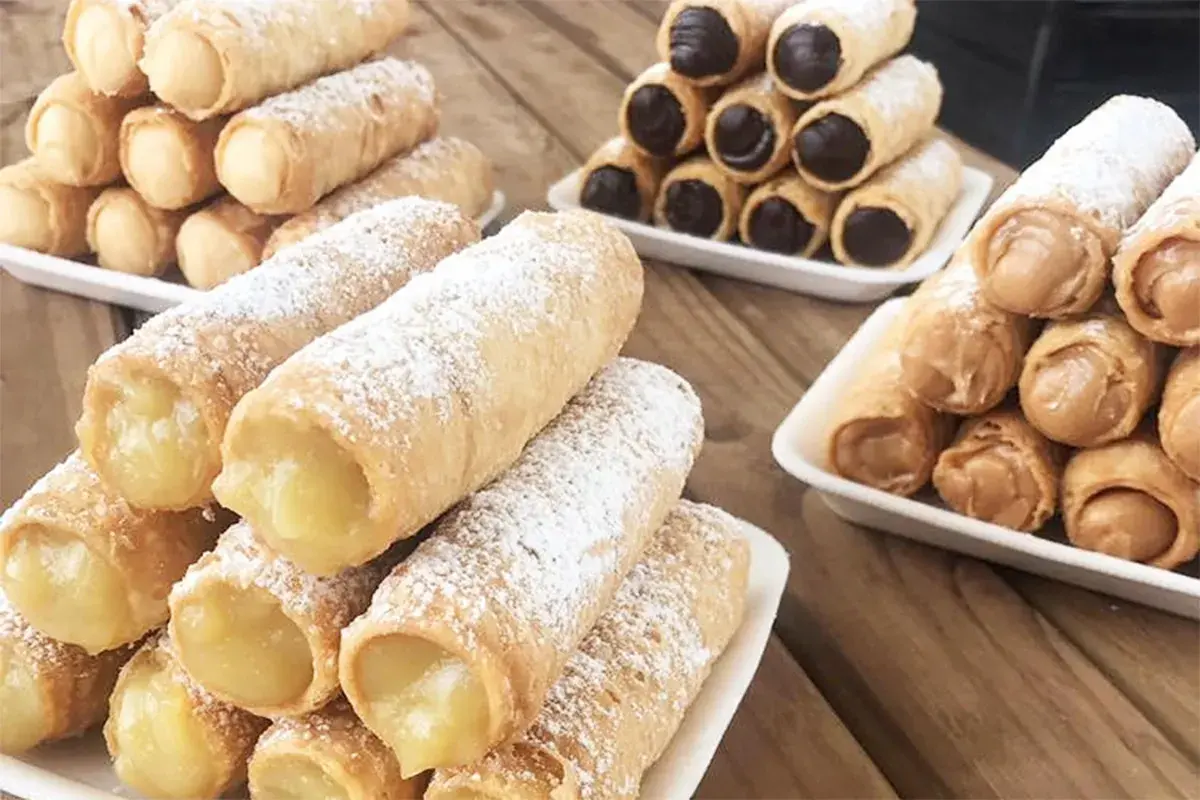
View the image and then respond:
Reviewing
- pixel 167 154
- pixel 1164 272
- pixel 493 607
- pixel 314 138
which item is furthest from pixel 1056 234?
pixel 167 154

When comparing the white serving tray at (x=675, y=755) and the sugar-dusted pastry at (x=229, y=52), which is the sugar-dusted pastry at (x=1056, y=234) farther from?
the sugar-dusted pastry at (x=229, y=52)

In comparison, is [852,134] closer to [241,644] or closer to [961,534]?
[961,534]

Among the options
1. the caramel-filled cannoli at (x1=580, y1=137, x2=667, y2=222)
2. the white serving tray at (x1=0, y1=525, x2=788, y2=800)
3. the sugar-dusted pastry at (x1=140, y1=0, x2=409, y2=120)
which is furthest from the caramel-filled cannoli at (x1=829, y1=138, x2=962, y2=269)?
the white serving tray at (x1=0, y1=525, x2=788, y2=800)

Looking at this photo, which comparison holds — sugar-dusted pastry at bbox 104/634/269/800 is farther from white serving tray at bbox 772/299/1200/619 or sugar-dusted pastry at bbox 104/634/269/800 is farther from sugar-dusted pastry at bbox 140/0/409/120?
sugar-dusted pastry at bbox 140/0/409/120

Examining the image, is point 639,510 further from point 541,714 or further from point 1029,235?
point 1029,235

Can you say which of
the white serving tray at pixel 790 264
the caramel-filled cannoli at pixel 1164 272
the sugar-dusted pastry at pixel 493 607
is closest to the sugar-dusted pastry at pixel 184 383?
the sugar-dusted pastry at pixel 493 607

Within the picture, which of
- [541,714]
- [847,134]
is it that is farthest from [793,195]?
[541,714]
